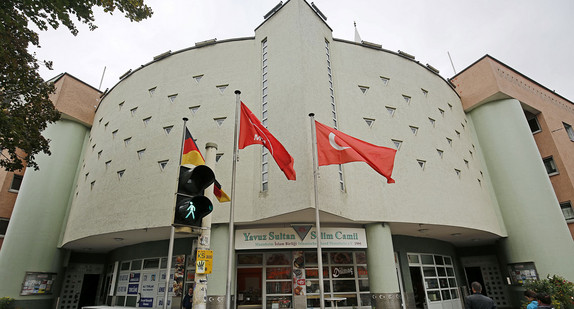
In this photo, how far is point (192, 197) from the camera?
4.30 meters

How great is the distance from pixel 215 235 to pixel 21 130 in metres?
8.41

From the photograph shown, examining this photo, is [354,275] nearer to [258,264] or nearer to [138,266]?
[258,264]

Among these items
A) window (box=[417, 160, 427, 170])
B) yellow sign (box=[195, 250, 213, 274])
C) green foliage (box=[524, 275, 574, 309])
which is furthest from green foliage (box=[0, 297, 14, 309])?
green foliage (box=[524, 275, 574, 309])

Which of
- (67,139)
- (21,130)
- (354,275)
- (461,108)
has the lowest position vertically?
(354,275)

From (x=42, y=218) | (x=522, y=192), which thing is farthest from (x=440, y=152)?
(x=42, y=218)

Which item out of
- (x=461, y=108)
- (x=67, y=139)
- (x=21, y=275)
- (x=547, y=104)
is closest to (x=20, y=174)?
(x=67, y=139)

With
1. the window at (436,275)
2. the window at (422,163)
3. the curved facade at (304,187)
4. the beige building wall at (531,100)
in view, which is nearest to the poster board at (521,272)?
the curved facade at (304,187)

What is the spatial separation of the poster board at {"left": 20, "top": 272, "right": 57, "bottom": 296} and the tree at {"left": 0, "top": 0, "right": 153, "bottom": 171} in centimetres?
1027

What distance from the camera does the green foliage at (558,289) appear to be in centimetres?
1548

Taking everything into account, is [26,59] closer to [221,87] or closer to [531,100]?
[221,87]

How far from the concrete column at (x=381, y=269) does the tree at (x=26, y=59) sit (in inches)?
507

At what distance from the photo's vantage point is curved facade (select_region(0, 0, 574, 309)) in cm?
1416

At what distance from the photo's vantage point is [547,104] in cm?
2505

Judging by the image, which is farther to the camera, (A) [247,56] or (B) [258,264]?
(A) [247,56]
